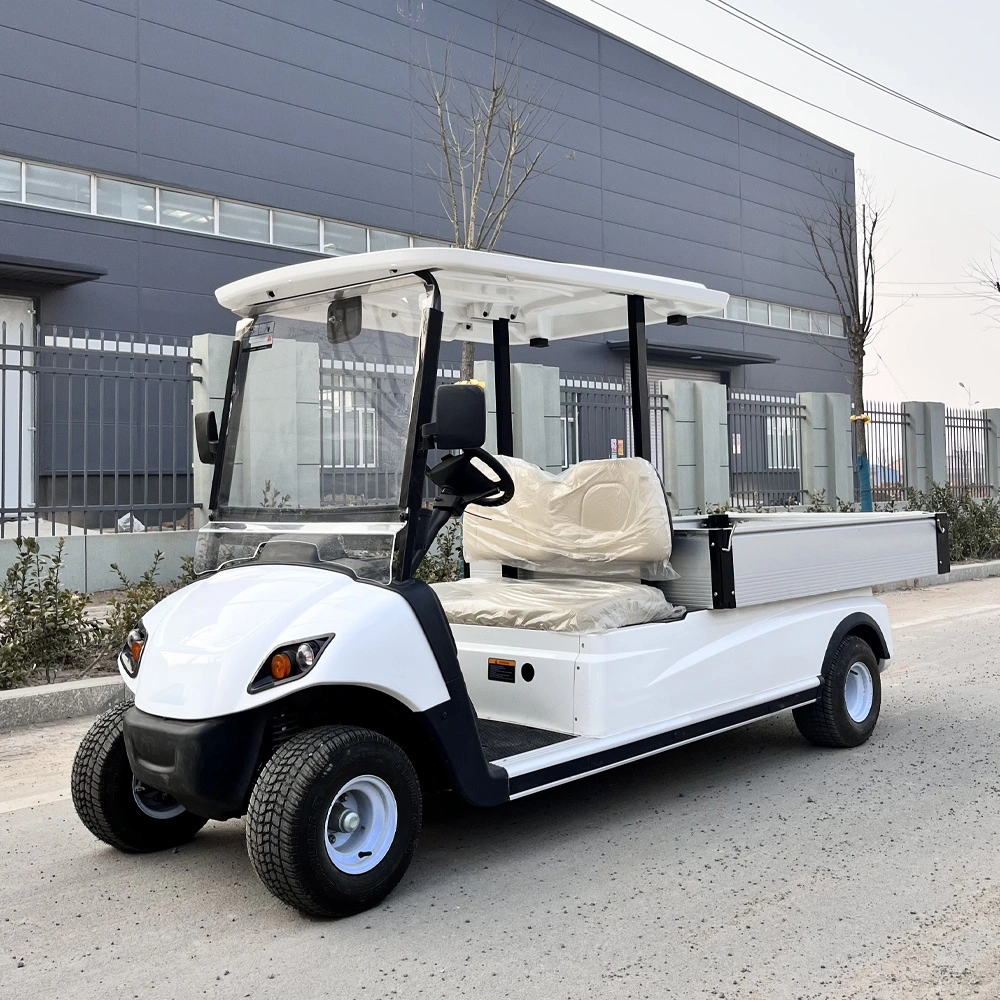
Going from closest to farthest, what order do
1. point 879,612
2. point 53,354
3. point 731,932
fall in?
point 731,932, point 879,612, point 53,354

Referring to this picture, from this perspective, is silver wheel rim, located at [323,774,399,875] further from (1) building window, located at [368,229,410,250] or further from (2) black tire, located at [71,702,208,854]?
(1) building window, located at [368,229,410,250]

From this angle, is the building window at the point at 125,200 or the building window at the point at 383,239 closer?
the building window at the point at 125,200

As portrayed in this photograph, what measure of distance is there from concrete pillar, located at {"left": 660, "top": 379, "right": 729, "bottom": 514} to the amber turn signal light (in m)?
12.9

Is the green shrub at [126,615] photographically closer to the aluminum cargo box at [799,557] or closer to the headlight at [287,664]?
the aluminum cargo box at [799,557]

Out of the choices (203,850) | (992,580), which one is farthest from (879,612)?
(992,580)

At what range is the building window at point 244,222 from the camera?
21000 millimetres

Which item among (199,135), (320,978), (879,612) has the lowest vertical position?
(320,978)

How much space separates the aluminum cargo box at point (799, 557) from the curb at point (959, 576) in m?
7.64

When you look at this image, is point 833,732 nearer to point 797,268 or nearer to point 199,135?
point 199,135

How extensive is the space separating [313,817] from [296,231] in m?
20.2

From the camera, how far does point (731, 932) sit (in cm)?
334

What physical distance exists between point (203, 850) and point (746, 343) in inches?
1205

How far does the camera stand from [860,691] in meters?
5.71

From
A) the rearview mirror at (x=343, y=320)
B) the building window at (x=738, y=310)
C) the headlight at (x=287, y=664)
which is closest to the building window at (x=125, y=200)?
the rearview mirror at (x=343, y=320)
